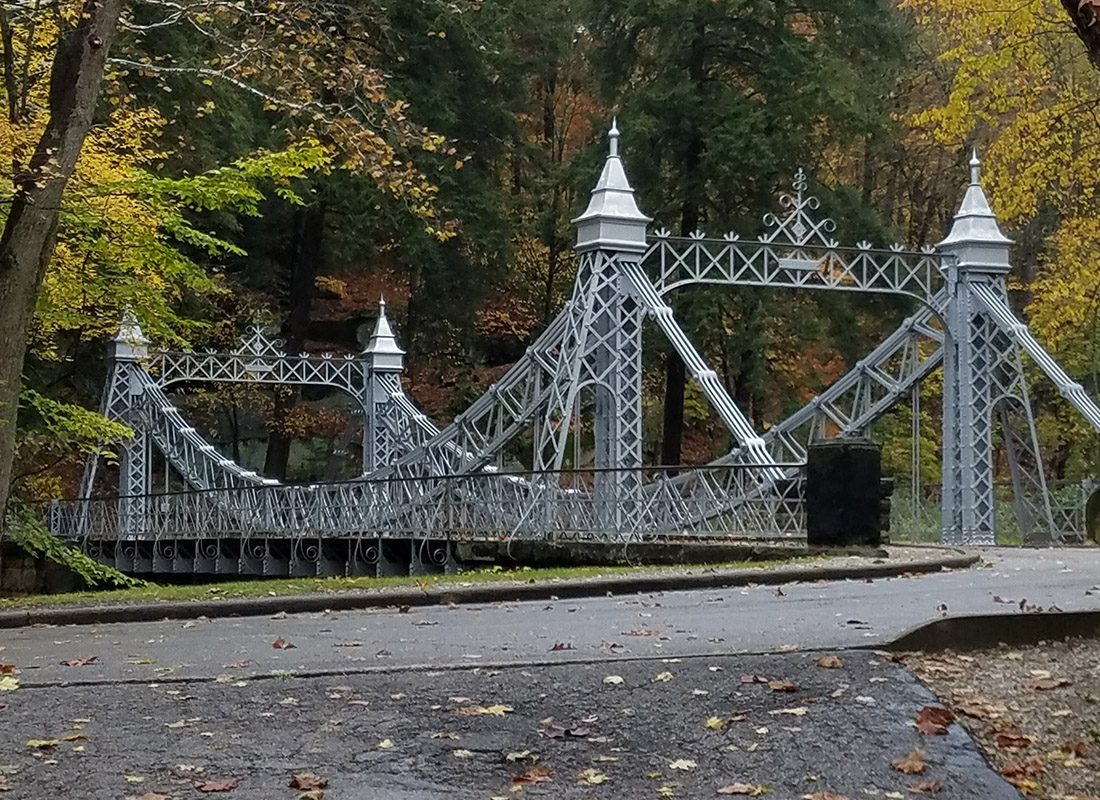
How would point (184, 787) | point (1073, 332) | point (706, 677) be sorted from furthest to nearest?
point (1073, 332)
point (706, 677)
point (184, 787)

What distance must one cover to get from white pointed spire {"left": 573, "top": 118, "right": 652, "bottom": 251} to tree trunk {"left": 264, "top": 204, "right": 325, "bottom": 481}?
1831 cm

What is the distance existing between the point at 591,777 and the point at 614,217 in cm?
1677

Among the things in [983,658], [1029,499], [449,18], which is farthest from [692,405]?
[983,658]

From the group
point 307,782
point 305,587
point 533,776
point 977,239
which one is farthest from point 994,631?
point 977,239

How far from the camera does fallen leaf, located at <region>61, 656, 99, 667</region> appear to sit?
27.2ft

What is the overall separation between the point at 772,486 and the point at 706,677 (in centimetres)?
1200

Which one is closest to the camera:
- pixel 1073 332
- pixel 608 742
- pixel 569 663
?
pixel 608 742

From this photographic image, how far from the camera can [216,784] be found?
5188 millimetres

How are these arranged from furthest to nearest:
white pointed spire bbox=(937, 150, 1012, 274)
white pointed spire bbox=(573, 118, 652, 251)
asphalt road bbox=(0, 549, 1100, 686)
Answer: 1. white pointed spire bbox=(937, 150, 1012, 274)
2. white pointed spire bbox=(573, 118, 652, 251)
3. asphalt road bbox=(0, 549, 1100, 686)

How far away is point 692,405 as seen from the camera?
1523 inches

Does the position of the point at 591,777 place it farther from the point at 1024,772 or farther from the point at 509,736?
the point at 1024,772

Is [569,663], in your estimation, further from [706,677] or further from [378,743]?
[378,743]

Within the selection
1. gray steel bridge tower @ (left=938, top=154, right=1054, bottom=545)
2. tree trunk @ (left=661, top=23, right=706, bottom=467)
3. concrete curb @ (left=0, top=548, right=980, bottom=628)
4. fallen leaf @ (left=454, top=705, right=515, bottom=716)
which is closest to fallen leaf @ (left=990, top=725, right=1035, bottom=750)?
fallen leaf @ (left=454, top=705, right=515, bottom=716)

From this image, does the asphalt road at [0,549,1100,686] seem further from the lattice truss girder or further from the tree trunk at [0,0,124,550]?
the lattice truss girder
